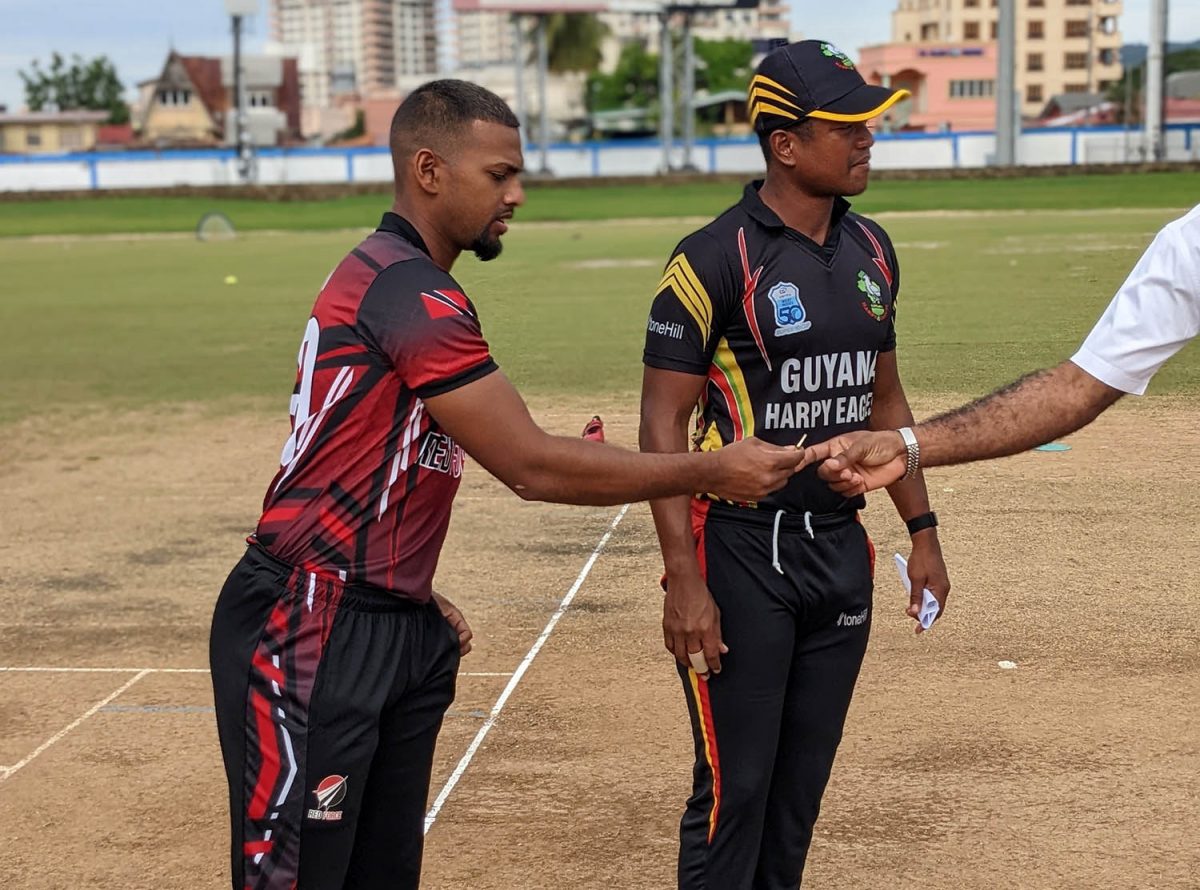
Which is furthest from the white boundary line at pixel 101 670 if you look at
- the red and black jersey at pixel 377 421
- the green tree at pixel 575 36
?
the green tree at pixel 575 36

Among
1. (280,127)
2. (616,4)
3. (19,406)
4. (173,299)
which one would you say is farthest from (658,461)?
(280,127)

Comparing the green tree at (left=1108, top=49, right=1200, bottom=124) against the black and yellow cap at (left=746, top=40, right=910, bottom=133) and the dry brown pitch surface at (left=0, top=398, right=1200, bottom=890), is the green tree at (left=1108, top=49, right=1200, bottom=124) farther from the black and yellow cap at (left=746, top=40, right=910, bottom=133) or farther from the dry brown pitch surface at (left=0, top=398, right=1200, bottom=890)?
the black and yellow cap at (left=746, top=40, right=910, bottom=133)

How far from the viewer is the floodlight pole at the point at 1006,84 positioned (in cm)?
4828

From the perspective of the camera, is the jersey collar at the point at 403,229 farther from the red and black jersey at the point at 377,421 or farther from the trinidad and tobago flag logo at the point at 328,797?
the trinidad and tobago flag logo at the point at 328,797

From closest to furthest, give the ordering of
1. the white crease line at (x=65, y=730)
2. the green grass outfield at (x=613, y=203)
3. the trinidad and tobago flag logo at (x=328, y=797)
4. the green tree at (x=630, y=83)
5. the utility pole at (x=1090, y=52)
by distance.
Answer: the trinidad and tobago flag logo at (x=328, y=797) → the white crease line at (x=65, y=730) → the green grass outfield at (x=613, y=203) → the utility pole at (x=1090, y=52) → the green tree at (x=630, y=83)

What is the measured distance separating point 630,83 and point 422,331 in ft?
422

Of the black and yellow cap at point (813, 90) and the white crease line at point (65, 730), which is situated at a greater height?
the black and yellow cap at point (813, 90)

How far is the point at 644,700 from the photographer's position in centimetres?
620

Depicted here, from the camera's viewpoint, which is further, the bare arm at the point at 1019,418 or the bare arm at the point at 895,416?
the bare arm at the point at 895,416

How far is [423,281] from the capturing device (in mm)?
3258

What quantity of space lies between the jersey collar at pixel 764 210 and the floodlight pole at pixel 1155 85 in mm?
43334

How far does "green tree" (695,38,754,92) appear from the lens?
134 metres

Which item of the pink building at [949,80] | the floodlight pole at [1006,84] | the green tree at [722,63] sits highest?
the green tree at [722,63]

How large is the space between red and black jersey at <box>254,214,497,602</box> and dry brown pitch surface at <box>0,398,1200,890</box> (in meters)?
1.71
